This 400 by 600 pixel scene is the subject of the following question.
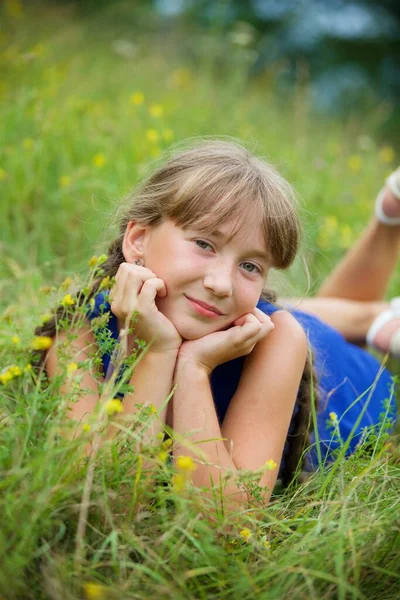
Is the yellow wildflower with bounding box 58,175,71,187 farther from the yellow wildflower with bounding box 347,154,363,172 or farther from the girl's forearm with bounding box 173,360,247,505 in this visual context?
the yellow wildflower with bounding box 347,154,363,172

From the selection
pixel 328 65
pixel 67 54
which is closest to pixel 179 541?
pixel 67 54

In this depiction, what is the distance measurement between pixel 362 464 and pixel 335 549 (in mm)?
340

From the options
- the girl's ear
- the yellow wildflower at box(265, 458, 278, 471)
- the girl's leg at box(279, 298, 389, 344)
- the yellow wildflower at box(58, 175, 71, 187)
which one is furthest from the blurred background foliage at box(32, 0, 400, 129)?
the yellow wildflower at box(265, 458, 278, 471)

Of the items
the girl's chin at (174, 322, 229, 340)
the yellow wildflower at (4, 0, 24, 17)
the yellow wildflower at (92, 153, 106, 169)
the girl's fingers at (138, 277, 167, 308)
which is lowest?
the girl's chin at (174, 322, 229, 340)

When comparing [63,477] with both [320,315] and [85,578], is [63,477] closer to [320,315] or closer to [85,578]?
[85,578]

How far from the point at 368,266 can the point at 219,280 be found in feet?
4.64

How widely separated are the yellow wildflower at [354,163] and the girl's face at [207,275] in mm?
3094

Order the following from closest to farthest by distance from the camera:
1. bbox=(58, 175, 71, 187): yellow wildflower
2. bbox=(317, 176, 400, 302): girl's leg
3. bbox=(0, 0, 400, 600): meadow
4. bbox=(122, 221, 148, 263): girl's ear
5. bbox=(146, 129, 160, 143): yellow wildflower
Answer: bbox=(0, 0, 400, 600): meadow → bbox=(122, 221, 148, 263): girl's ear → bbox=(317, 176, 400, 302): girl's leg → bbox=(58, 175, 71, 187): yellow wildflower → bbox=(146, 129, 160, 143): yellow wildflower

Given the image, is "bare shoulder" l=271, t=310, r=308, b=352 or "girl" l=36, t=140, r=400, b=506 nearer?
"girl" l=36, t=140, r=400, b=506

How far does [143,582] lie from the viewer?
4.02 feet

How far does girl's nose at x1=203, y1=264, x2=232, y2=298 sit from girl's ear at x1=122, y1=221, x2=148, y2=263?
0.25 meters

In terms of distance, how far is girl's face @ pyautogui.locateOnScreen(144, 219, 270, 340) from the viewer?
155 cm

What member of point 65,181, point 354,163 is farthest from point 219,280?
point 354,163

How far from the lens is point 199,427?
1496mm
